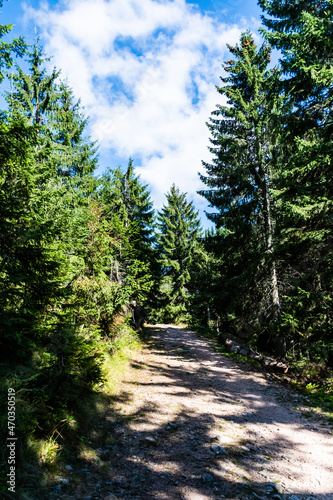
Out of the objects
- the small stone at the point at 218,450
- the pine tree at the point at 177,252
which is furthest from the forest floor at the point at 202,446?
the pine tree at the point at 177,252

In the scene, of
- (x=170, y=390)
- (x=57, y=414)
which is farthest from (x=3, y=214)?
(x=170, y=390)

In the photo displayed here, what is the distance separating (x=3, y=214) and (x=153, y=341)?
1263cm

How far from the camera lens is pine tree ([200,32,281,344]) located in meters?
12.1

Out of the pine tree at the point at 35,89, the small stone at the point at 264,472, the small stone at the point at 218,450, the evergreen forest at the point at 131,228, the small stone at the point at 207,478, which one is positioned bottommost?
the small stone at the point at 218,450

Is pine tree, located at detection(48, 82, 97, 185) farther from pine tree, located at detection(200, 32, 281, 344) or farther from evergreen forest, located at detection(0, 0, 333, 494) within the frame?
pine tree, located at detection(200, 32, 281, 344)

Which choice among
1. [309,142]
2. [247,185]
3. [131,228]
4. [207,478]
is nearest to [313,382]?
[207,478]

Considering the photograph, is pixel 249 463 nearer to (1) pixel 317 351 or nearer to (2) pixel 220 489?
(2) pixel 220 489

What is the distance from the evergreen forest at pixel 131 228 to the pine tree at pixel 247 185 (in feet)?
0.25

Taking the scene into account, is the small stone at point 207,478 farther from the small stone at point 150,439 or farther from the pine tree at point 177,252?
the pine tree at point 177,252

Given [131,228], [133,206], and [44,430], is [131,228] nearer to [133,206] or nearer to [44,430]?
[133,206]

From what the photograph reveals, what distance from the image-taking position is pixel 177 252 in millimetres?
27016

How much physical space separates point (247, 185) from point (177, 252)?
592 inches

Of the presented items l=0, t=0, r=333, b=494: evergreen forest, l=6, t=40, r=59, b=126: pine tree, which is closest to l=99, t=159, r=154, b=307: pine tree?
l=0, t=0, r=333, b=494: evergreen forest

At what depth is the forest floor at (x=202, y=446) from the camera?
141 inches
